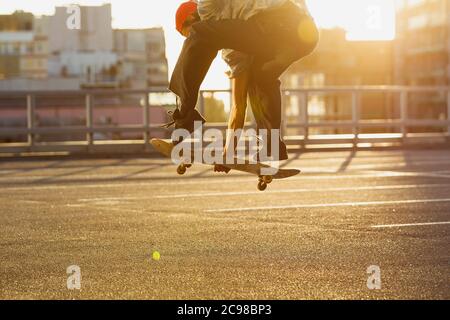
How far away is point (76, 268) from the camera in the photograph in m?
6.46

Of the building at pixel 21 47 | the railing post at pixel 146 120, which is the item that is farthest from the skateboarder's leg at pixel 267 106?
the building at pixel 21 47

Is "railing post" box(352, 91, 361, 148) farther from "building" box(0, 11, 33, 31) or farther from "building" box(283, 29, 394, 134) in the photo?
"building" box(0, 11, 33, 31)

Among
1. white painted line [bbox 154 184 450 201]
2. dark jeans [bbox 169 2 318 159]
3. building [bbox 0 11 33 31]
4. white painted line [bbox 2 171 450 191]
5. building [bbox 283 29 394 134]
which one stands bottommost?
white painted line [bbox 2 171 450 191]

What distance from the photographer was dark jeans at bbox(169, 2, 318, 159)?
7.33m

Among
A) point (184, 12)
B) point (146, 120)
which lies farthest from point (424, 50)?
point (184, 12)

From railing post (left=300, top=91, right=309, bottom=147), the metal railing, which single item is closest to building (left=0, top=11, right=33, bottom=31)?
railing post (left=300, top=91, right=309, bottom=147)

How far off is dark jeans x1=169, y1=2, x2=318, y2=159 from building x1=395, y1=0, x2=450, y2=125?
116 m

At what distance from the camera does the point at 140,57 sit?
163 m

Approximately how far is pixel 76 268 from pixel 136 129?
60.9 feet

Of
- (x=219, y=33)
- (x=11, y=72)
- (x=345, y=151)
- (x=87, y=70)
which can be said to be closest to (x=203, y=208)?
(x=219, y=33)

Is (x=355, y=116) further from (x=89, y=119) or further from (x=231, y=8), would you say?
(x=231, y=8)

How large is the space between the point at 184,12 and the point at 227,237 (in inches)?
60.6

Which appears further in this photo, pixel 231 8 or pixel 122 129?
pixel 122 129
